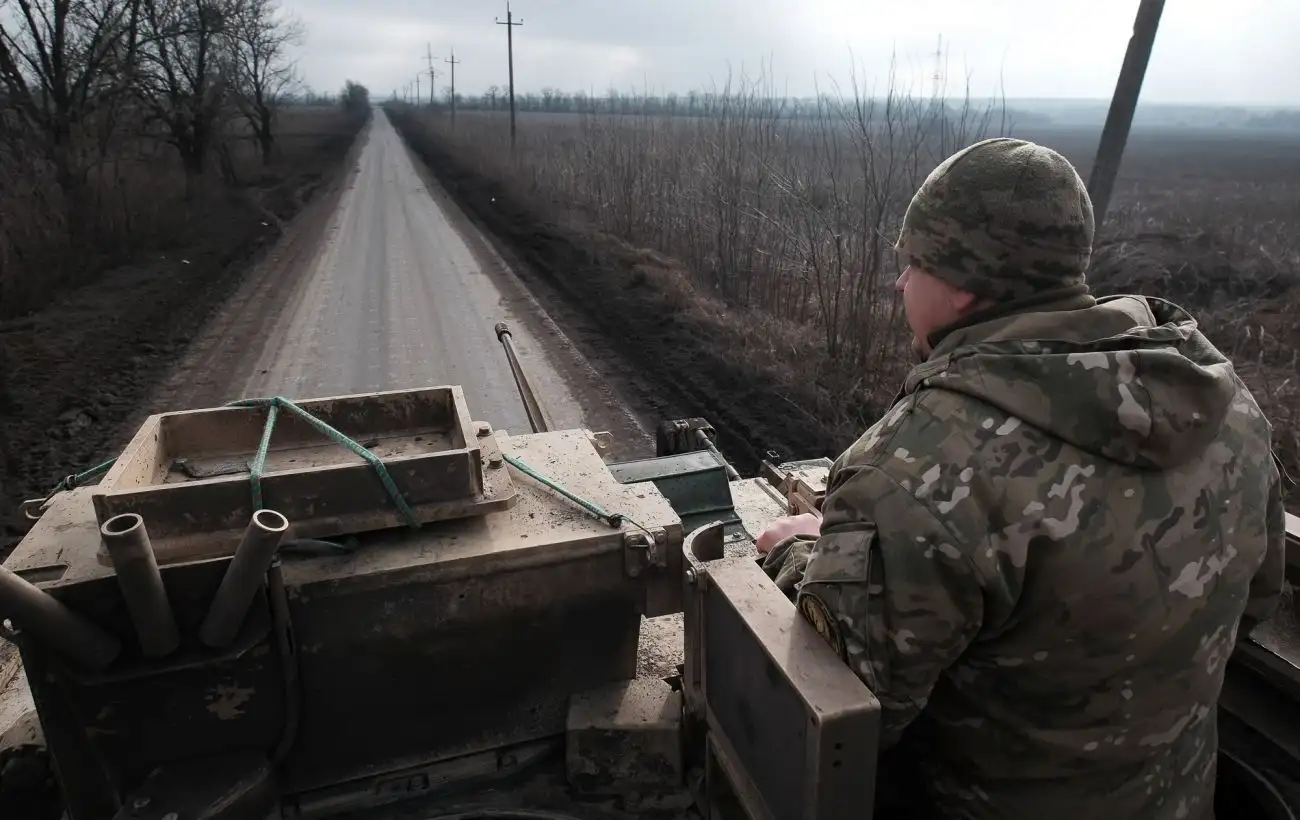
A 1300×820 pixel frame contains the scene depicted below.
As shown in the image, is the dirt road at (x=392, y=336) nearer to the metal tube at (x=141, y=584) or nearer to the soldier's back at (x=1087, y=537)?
the metal tube at (x=141, y=584)

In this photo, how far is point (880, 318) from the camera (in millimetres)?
8727

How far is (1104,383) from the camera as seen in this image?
143 cm

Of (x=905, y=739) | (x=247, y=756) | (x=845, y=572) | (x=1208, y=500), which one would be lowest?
(x=247, y=756)

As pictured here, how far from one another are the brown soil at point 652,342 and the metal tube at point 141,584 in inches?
189

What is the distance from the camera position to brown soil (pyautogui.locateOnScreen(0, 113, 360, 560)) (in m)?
6.74

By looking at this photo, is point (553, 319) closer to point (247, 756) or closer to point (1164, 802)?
point (247, 756)

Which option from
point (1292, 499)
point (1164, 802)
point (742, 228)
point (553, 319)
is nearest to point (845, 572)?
point (1164, 802)

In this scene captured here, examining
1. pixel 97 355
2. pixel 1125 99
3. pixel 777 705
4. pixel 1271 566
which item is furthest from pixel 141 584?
pixel 97 355

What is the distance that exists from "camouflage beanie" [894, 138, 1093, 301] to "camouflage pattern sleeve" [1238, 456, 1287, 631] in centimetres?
63

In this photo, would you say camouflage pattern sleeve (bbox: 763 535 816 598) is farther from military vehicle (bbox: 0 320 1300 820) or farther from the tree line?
the tree line

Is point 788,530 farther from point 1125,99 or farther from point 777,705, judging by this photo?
point 1125,99

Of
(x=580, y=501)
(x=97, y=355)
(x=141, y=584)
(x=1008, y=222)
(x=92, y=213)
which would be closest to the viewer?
(x=1008, y=222)

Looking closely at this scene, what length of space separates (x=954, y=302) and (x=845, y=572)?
56 cm

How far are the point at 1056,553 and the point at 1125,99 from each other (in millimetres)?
6767
